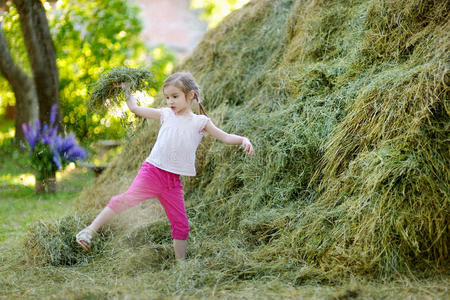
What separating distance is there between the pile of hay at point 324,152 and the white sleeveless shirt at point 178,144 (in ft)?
2.12

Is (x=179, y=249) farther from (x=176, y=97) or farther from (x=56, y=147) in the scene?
(x=56, y=147)

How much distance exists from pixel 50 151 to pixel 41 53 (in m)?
1.90

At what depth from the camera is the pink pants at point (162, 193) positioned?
351cm

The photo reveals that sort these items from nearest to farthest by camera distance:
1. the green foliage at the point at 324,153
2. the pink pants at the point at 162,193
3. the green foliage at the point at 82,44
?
the green foliage at the point at 324,153, the pink pants at the point at 162,193, the green foliage at the point at 82,44

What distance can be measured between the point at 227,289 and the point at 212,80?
2.93 meters

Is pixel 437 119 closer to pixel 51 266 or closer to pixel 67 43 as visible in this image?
pixel 51 266

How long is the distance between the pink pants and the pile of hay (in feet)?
0.82

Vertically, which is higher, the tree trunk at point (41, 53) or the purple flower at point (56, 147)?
the tree trunk at point (41, 53)

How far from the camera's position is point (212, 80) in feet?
17.7

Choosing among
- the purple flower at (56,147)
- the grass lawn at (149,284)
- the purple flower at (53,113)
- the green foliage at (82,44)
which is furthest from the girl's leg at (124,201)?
the purple flower at (53,113)

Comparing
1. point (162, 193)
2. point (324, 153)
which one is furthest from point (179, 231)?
point (324, 153)

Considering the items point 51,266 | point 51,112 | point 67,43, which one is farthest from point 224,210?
point 67,43

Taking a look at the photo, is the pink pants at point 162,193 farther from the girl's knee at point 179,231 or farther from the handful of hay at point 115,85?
the handful of hay at point 115,85

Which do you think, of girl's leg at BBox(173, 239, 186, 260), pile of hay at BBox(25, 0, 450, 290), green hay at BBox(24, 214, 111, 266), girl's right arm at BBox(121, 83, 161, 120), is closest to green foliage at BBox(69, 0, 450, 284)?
pile of hay at BBox(25, 0, 450, 290)
